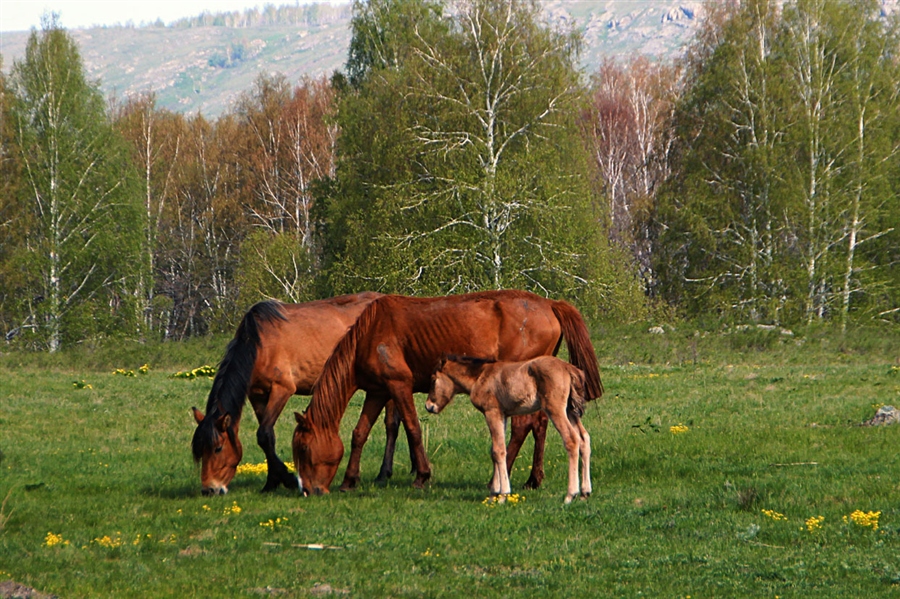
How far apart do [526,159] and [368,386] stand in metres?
22.2

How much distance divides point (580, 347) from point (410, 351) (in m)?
1.91

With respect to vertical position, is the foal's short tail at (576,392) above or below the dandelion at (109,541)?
above

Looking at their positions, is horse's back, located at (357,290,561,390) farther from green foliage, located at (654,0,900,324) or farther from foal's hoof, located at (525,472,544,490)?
green foliage, located at (654,0,900,324)

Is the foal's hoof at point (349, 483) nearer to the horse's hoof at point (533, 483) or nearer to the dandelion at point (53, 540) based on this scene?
the horse's hoof at point (533, 483)

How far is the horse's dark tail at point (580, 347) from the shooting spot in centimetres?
1118

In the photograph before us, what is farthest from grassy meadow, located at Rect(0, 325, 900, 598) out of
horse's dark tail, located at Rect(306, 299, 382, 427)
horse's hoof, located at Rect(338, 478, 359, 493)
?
horse's dark tail, located at Rect(306, 299, 382, 427)

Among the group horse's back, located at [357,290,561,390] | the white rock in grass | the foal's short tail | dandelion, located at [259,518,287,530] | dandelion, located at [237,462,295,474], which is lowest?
dandelion, located at [237,462,295,474]

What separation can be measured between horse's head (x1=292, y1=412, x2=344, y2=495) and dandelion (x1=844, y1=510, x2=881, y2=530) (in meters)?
5.18

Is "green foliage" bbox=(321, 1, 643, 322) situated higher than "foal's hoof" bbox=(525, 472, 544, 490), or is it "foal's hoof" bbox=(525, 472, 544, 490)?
"green foliage" bbox=(321, 1, 643, 322)

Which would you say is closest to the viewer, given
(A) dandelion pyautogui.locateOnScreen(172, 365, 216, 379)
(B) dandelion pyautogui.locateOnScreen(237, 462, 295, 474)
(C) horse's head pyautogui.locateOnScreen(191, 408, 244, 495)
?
(C) horse's head pyautogui.locateOnScreen(191, 408, 244, 495)

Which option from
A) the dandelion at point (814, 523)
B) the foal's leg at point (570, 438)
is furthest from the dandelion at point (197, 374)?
the dandelion at point (814, 523)

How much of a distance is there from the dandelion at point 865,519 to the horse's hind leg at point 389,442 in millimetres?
5162

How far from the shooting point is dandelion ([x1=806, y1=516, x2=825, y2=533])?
338 inches

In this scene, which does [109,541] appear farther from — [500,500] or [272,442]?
[500,500]
